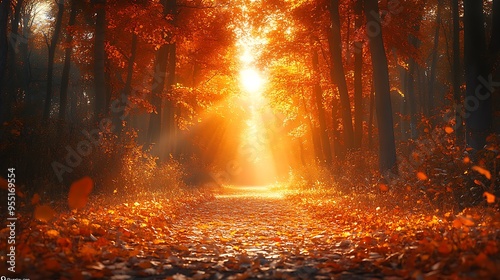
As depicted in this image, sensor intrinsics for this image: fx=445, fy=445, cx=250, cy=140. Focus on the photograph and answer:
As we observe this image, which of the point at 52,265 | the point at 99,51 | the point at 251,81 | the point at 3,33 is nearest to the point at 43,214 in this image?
the point at 52,265

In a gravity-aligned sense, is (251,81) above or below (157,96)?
above

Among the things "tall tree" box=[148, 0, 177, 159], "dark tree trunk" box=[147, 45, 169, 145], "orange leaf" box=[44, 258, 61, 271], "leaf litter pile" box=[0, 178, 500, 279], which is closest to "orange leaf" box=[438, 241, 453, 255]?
"leaf litter pile" box=[0, 178, 500, 279]

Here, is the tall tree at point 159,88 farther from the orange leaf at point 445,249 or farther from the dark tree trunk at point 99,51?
the orange leaf at point 445,249

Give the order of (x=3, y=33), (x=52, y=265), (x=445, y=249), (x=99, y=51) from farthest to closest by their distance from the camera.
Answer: (x=99, y=51) < (x=3, y=33) < (x=445, y=249) < (x=52, y=265)

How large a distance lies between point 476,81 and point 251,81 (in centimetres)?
1940

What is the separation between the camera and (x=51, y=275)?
459 cm

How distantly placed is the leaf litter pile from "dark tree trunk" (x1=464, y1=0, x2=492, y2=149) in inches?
123

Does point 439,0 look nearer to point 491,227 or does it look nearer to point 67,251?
point 491,227

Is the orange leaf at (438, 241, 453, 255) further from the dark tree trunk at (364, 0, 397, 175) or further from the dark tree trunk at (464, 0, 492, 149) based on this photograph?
the dark tree trunk at (364, 0, 397, 175)

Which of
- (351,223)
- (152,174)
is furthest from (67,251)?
(152,174)

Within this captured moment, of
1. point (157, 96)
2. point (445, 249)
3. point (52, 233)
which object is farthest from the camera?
point (157, 96)

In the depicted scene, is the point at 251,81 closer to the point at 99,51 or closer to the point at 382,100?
the point at 99,51

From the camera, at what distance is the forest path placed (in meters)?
5.42

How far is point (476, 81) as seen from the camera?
11328mm
